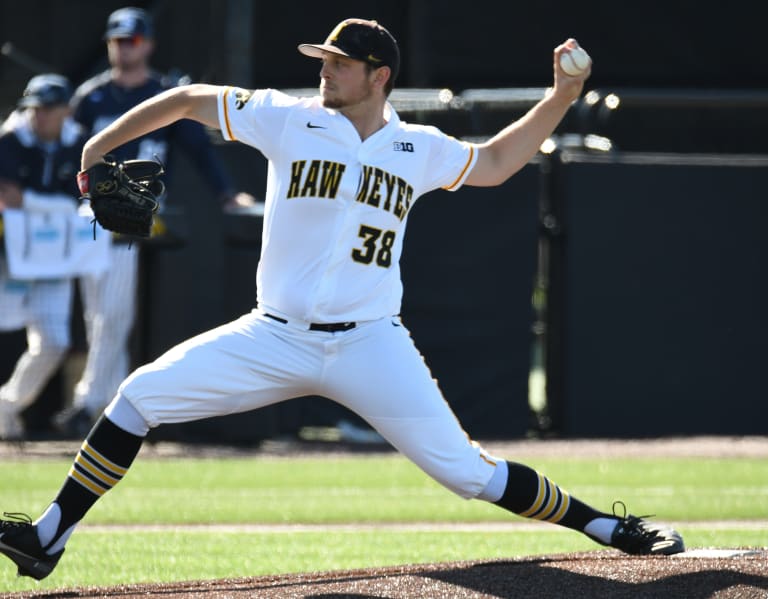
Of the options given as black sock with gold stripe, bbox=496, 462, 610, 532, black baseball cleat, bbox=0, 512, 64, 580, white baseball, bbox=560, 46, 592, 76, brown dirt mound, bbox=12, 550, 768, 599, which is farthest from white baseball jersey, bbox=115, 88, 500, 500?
white baseball, bbox=560, 46, 592, 76

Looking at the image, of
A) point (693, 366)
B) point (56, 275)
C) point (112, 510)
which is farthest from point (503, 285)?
point (112, 510)

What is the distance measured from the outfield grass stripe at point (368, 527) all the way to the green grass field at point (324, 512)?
0.01 metres

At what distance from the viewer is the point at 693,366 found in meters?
12.2

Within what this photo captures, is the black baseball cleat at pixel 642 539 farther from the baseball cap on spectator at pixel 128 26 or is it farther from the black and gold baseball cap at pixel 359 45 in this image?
the baseball cap on spectator at pixel 128 26

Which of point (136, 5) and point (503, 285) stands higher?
point (136, 5)

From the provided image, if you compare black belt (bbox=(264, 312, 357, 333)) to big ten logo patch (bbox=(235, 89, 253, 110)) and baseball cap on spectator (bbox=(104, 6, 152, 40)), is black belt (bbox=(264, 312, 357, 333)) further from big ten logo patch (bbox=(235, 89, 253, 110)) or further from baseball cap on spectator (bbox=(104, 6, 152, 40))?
baseball cap on spectator (bbox=(104, 6, 152, 40))

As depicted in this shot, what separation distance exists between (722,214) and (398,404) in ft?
24.2

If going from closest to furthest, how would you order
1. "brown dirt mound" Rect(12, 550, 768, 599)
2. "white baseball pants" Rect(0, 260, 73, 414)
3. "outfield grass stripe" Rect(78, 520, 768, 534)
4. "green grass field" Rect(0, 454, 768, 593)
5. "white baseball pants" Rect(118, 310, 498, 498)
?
"brown dirt mound" Rect(12, 550, 768, 599) → "white baseball pants" Rect(118, 310, 498, 498) → "green grass field" Rect(0, 454, 768, 593) → "outfield grass stripe" Rect(78, 520, 768, 534) → "white baseball pants" Rect(0, 260, 73, 414)

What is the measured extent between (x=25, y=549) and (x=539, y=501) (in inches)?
72.8

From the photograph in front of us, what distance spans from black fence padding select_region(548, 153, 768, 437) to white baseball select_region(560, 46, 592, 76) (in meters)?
6.31

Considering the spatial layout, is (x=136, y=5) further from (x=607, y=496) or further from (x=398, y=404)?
(x=398, y=404)

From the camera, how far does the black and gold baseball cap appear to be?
5566mm

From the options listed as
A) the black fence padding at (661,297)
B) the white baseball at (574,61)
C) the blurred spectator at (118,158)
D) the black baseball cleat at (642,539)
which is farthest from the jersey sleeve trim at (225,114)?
the black fence padding at (661,297)

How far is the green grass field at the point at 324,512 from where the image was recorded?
6.64m
